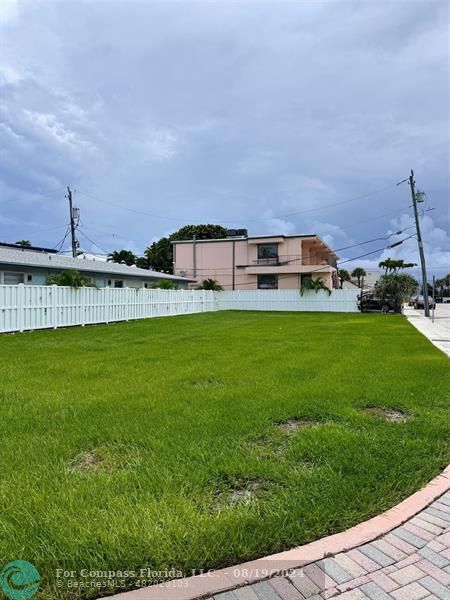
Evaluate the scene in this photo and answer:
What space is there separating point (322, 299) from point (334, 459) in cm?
2652

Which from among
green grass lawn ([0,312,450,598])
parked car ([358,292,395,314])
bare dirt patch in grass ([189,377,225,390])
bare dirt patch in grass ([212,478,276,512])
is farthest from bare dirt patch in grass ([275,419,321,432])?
parked car ([358,292,395,314])

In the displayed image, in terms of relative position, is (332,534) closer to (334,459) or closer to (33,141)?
(334,459)

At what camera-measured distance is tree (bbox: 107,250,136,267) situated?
46.9 metres

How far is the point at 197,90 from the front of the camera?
16.1 meters

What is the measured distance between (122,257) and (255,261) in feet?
58.4

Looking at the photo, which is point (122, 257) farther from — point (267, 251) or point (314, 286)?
point (314, 286)

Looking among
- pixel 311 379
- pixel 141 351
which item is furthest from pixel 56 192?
pixel 311 379

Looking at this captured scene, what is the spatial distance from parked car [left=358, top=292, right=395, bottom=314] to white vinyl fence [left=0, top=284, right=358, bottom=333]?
0.57 metres

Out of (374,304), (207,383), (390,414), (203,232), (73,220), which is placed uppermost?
(203,232)

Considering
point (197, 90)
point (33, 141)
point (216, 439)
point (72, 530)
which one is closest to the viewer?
point (72, 530)

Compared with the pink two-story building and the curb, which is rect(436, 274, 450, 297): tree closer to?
the pink two-story building

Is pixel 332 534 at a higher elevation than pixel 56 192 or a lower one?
lower

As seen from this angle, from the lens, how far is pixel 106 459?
130 inches

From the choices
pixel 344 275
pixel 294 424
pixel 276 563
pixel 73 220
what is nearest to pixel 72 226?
pixel 73 220
